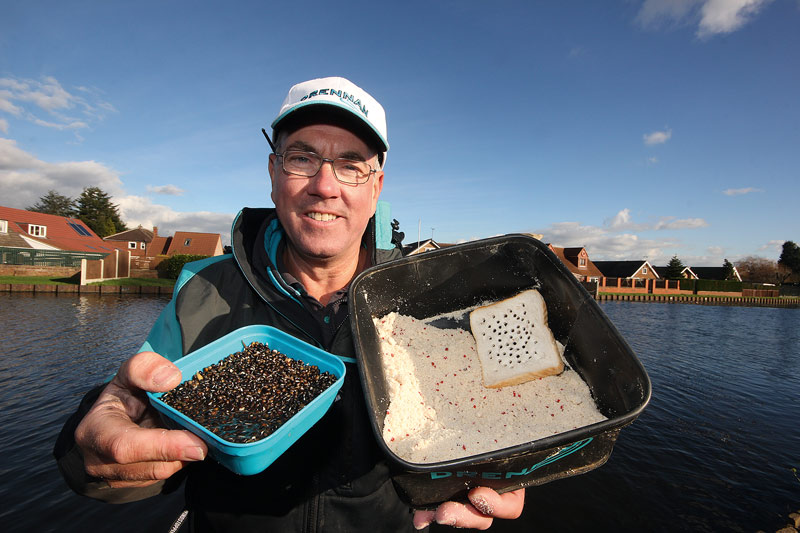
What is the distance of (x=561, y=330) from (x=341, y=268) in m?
1.23

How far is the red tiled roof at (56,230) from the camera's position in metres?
33.8

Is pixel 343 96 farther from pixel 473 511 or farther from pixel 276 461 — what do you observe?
pixel 473 511

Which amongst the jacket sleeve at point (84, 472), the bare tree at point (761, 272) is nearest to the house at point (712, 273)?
the bare tree at point (761, 272)

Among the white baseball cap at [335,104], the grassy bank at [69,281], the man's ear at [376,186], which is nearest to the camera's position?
the white baseball cap at [335,104]

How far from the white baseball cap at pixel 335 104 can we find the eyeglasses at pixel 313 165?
0.17m

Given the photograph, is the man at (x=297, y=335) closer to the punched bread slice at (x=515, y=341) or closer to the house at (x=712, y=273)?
the punched bread slice at (x=515, y=341)

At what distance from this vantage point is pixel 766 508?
603 centimetres

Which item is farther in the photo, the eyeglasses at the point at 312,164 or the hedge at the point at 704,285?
the hedge at the point at 704,285

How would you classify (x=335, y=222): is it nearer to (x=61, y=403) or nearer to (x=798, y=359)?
(x=61, y=403)

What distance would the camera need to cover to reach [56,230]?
37.1m

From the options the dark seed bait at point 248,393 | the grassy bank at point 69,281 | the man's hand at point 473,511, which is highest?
the dark seed bait at point 248,393

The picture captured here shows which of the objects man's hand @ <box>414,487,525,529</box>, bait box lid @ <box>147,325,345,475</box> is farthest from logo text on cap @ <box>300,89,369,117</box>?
man's hand @ <box>414,487,525,529</box>

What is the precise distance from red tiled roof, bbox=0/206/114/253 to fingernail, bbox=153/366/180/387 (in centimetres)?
4189

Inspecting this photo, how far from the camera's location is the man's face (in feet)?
6.11
